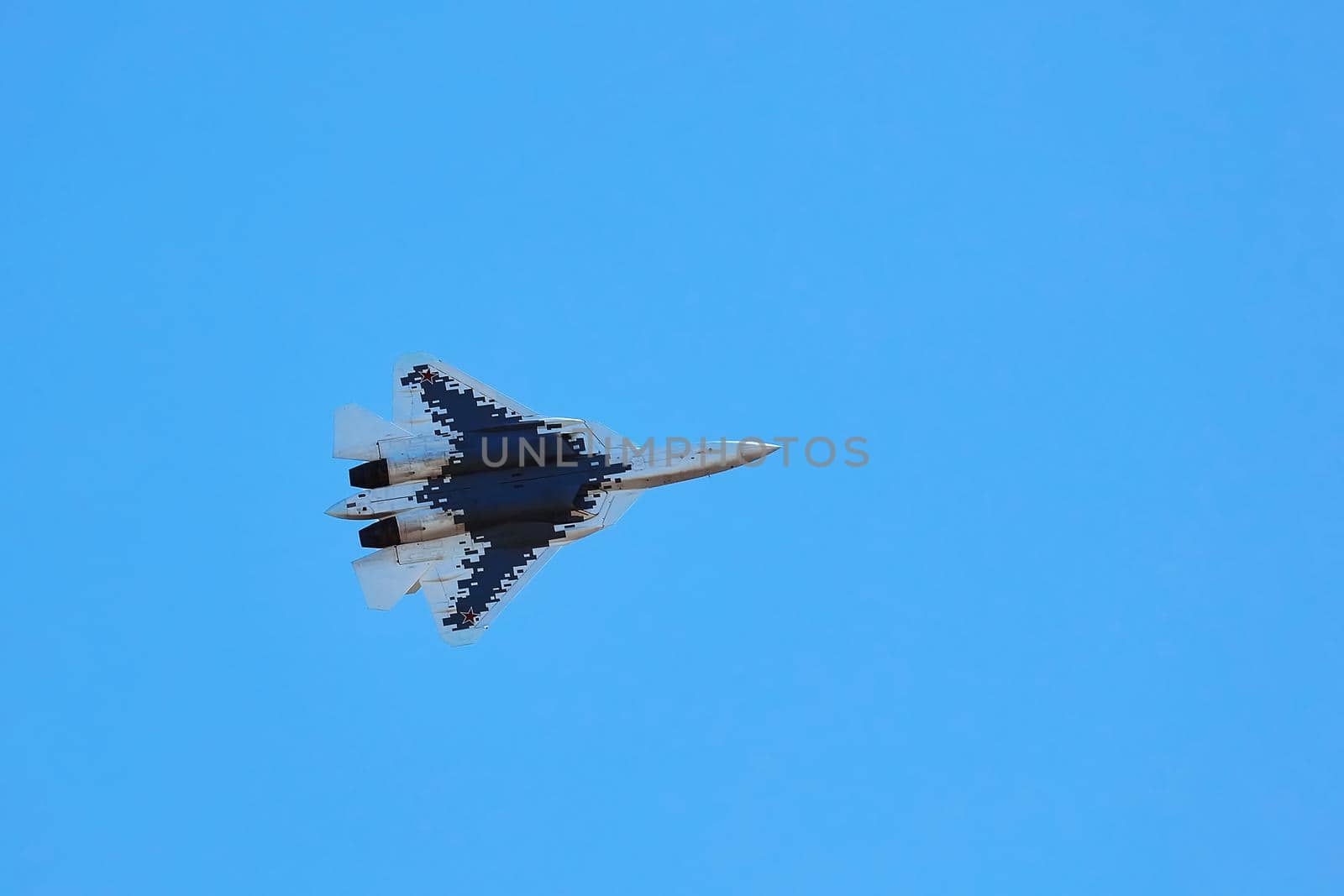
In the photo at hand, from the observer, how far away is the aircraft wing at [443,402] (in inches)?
1861

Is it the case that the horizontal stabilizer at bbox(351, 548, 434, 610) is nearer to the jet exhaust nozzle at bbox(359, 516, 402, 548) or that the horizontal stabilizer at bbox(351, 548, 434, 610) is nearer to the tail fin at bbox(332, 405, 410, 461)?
the jet exhaust nozzle at bbox(359, 516, 402, 548)

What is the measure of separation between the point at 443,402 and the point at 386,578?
A: 637 cm

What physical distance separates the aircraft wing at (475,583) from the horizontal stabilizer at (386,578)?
16.5 inches

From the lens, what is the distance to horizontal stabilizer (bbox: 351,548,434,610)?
45.7 m

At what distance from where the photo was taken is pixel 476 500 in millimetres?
45844

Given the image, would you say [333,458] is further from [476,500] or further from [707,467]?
[707,467]

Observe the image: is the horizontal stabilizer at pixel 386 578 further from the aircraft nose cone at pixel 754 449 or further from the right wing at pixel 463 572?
the aircraft nose cone at pixel 754 449

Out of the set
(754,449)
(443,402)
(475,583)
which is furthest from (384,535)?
(754,449)

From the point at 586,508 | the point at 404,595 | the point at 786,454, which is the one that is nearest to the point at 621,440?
the point at 586,508

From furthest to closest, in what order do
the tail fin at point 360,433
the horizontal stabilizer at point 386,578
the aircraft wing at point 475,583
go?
the tail fin at point 360,433, the horizontal stabilizer at point 386,578, the aircraft wing at point 475,583

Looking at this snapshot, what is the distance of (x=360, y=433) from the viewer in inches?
1833

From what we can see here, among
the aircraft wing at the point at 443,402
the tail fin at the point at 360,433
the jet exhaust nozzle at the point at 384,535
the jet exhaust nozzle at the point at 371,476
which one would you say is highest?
the aircraft wing at the point at 443,402

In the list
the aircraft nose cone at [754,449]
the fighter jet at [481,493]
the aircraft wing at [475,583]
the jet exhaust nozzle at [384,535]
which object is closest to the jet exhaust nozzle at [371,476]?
the fighter jet at [481,493]

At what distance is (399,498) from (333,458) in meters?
2.78
